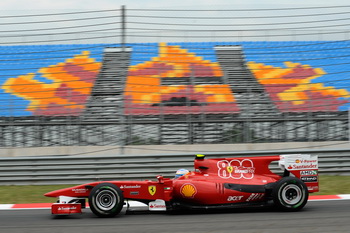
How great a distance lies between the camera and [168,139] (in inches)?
447

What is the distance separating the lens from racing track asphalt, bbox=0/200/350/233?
17.0 feet

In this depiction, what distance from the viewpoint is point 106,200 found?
5.99 m

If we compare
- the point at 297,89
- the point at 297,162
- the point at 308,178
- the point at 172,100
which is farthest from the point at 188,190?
the point at 297,89

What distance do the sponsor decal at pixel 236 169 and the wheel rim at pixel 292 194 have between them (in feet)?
1.54

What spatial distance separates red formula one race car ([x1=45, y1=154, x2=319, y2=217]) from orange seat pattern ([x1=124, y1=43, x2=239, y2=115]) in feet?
15.6

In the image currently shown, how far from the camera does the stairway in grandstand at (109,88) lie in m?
11.9

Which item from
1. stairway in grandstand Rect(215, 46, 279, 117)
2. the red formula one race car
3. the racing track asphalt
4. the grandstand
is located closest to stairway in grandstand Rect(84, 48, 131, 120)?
the grandstand

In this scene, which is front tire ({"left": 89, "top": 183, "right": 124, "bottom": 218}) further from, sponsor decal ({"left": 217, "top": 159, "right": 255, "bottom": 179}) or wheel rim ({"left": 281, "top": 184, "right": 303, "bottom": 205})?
wheel rim ({"left": 281, "top": 184, "right": 303, "bottom": 205})

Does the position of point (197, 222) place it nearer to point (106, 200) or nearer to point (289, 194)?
point (106, 200)

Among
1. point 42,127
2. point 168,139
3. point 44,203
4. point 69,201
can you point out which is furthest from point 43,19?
point 69,201

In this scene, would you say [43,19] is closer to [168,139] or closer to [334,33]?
[168,139]

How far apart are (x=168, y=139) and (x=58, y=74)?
→ 6.76 metres

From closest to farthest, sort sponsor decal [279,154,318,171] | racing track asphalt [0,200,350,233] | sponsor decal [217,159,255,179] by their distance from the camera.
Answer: racing track asphalt [0,200,350,233] < sponsor decal [217,159,255,179] < sponsor decal [279,154,318,171]

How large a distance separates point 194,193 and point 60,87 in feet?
29.2
